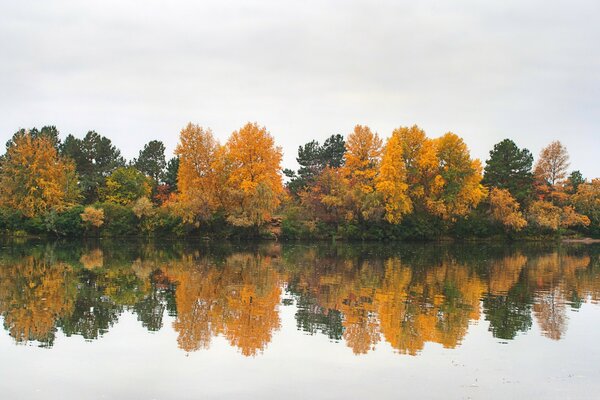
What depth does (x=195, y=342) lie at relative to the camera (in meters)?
15.6

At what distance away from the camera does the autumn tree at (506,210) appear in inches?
2726

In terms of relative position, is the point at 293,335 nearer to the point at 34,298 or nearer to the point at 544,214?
the point at 34,298

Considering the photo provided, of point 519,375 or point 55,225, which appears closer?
point 519,375

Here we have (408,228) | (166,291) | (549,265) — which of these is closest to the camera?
(166,291)

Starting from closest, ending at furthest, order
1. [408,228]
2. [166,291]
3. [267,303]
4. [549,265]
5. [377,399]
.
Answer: [377,399], [267,303], [166,291], [549,265], [408,228]

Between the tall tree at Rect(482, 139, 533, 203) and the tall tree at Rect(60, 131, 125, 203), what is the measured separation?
2162 inches

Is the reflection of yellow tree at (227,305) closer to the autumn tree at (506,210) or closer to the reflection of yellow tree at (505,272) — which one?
the reflection of yellow tree at (505,272)

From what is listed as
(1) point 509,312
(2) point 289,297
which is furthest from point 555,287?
(2) point 289,297

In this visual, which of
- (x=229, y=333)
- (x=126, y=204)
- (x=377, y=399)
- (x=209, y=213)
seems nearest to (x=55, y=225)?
(x=126, y=204)

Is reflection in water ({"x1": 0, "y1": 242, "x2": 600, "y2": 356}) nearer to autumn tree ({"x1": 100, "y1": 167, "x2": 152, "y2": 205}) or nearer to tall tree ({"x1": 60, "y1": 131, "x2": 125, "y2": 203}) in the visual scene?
autumn tree ({"x1": 100, "y1": 167, "x2": 152, "y2": 205})

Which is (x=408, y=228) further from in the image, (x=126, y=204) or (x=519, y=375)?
(x=519, y=375)

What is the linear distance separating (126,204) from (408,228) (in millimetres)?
37654

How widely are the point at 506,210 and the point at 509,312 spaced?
52553 mm

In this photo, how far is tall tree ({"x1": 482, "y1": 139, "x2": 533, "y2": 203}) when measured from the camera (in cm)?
7425
